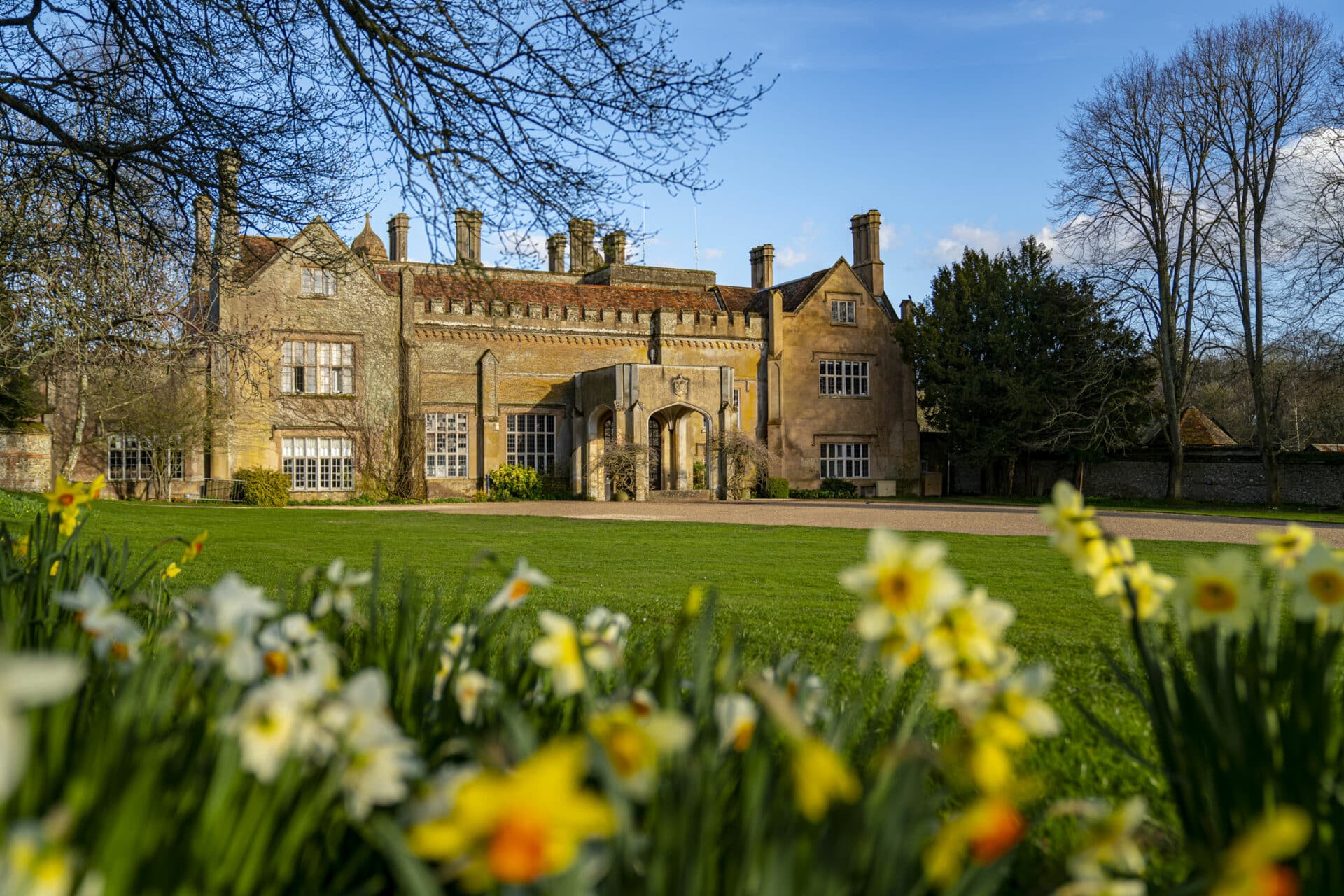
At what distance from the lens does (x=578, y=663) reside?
5.88 feet

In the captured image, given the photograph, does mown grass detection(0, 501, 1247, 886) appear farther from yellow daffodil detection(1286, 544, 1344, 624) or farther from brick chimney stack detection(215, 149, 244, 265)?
brick chimney stack detection(215, 149, 244, 265)

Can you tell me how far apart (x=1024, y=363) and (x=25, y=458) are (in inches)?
1135

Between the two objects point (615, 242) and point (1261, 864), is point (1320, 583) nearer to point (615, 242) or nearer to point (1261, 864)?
point (1261, 864)

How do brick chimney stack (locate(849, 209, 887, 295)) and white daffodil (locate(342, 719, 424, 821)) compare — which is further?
brick chimney stack (locate(849, 209, 887, 295))

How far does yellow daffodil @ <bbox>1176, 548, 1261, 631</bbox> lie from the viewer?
186cm

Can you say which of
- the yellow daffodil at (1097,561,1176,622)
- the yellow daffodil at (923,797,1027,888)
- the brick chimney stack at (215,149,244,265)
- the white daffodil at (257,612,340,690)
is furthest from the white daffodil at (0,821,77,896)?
the brick chimney stack at (215,149,244,265)

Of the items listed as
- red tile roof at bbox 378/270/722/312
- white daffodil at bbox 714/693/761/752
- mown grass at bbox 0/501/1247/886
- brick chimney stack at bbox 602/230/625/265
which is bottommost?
mown grass at bbox 0/501/1247/886

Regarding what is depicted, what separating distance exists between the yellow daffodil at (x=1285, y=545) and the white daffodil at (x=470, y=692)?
1697mm

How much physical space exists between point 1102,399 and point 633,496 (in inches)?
522

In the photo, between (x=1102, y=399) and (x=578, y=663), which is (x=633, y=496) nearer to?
(x=1102, y=399)

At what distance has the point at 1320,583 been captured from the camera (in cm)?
190

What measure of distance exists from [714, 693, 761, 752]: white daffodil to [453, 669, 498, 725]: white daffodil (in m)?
0.47

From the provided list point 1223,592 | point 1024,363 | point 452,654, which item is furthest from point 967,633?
point 1024,363

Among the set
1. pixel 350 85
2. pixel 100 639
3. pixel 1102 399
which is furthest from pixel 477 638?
pixel 1102 399
